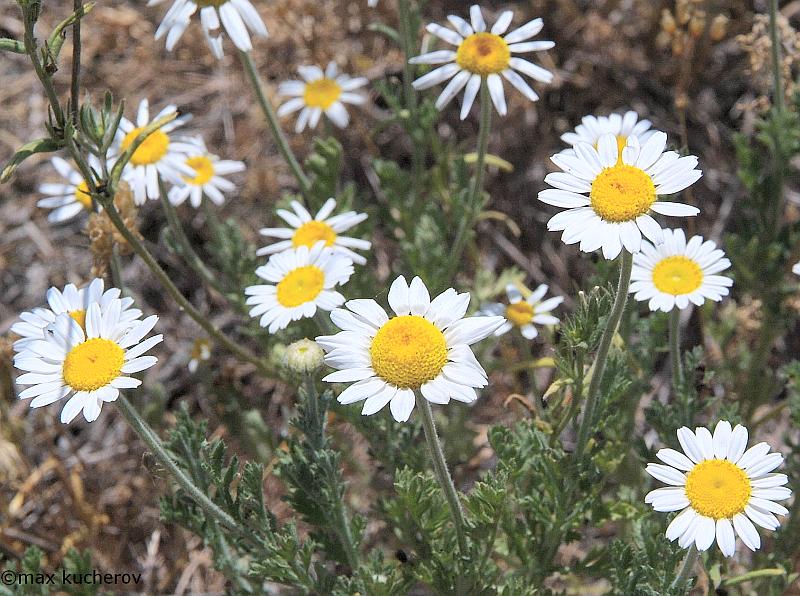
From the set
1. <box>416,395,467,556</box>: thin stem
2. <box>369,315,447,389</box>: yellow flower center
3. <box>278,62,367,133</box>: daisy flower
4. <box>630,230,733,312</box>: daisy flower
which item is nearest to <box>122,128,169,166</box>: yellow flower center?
<box>278,62,367,133</box>: daisy flower

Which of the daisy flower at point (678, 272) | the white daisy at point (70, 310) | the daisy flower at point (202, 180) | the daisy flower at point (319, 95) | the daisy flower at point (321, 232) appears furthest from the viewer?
the daisy flower at point (319, 95)

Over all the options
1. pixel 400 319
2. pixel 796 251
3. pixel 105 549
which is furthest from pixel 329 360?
pixel 796 251

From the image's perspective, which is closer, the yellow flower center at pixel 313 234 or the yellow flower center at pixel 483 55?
the yellow flower center at pixel 483 55

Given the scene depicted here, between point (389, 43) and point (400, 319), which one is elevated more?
point (389, 43)

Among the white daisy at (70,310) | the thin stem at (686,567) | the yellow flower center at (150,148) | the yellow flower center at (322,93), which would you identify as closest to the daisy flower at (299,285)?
the white daisy at (70,310)

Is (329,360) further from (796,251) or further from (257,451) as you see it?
(796,251)

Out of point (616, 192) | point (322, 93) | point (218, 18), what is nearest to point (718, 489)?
point (616, 192)

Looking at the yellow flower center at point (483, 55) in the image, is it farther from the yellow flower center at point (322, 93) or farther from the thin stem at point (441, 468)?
the thin stem at point (441, 468)
